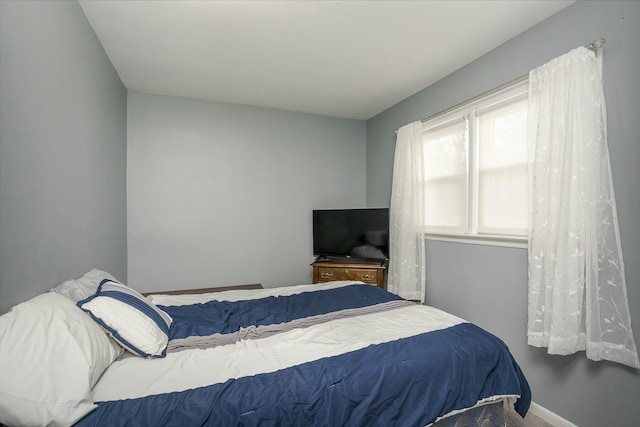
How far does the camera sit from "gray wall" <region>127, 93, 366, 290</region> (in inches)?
123

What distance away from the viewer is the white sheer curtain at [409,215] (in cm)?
297

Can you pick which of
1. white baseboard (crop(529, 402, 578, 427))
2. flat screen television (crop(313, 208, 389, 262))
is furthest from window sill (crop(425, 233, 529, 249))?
white baseboard (crop(529, 402, 578, 427))

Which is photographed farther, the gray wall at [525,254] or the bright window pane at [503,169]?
the bright window pane at [503,169]

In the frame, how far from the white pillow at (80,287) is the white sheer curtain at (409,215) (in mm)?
2559

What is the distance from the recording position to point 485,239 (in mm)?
2379

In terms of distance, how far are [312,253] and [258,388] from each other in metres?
2.74

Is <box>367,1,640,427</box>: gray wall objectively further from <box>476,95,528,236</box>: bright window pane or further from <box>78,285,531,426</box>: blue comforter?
<box>78,285,531,426</box>: blue comforter

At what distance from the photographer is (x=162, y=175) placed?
3.19 m

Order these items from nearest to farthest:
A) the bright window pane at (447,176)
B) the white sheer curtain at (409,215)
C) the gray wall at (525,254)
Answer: the gray wall at (525,254), the bright window pane at (447,176), the white sheer curtain at (409,215)

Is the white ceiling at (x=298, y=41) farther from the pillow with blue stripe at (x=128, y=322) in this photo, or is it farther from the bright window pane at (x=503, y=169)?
the pillow with blue stripe at (x=128, y=322)

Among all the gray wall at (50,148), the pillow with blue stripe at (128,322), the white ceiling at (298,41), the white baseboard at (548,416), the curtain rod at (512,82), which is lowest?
the white baseboard at (548,416)

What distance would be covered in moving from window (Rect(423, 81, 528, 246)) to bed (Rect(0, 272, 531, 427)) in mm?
1035

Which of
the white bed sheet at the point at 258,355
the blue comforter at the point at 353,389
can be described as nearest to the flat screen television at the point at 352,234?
the white bed sheet at the point at 258,355

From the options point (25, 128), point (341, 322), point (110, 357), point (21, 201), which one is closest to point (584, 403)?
point (341, 322)
